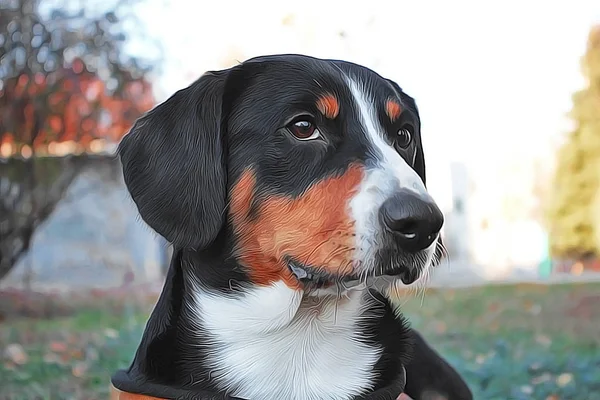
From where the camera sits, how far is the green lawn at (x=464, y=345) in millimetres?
4727

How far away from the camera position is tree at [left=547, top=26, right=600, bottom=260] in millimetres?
14820

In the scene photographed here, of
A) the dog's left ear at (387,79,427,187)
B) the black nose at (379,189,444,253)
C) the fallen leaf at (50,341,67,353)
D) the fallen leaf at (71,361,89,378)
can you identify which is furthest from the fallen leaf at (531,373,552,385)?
the fallen leaf at (50,341,67,353)

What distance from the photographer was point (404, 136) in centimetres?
253

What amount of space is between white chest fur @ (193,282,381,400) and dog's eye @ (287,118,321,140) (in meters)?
0.45

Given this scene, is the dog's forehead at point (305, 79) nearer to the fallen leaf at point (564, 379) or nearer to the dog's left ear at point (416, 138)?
the dog's left ear at point (416, 138)

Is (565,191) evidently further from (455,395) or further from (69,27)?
(455,395)

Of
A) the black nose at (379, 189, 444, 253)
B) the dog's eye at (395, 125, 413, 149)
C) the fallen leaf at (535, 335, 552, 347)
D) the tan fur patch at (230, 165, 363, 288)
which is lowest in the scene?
the fallen leaf at (535, 335, 552, 347)

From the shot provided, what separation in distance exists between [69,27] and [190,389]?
20.0ft

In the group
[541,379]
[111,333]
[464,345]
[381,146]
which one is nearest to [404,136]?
[381,146]

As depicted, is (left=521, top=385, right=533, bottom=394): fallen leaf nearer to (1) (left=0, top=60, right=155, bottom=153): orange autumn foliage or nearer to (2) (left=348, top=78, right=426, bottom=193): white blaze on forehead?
(2) (left=348, top=78, right=426, bottom=193): white blaze on forehead

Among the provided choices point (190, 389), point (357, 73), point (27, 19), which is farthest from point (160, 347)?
point (27, 19)

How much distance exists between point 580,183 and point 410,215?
1458cm

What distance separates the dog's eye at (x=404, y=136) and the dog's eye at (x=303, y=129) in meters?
0.32

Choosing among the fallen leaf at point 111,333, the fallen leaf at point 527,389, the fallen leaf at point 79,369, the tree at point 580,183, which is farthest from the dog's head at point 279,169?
the tree at point 580,183
